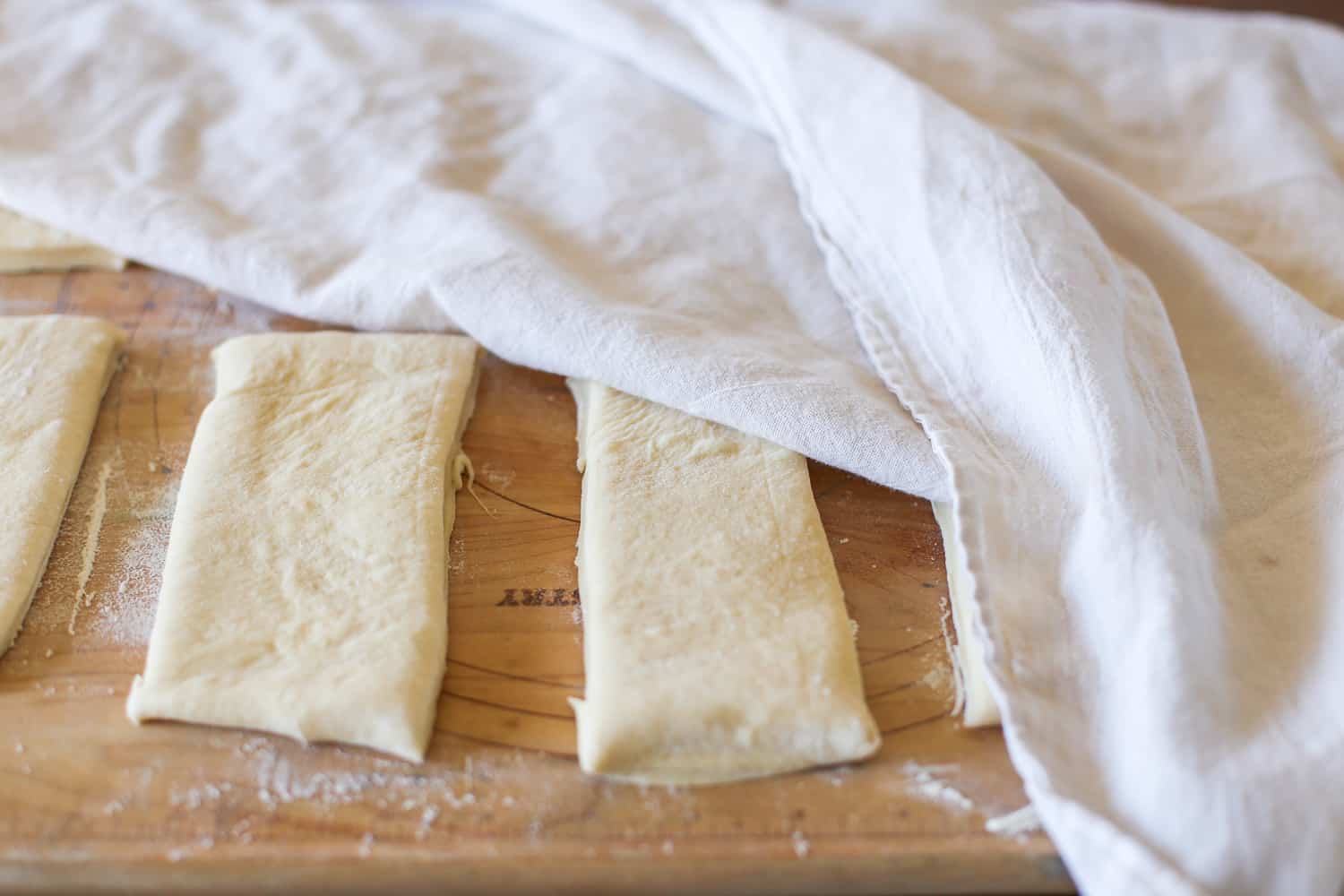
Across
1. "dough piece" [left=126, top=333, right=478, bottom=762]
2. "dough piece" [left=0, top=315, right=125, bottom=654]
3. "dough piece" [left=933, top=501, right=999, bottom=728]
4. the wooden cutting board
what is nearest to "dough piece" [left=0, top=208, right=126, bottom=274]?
"dough piece" [left=0, top=315, right=125, bottom=654]

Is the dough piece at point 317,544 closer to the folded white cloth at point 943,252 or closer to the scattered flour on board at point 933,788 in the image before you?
the folded white cloth at point 943,252

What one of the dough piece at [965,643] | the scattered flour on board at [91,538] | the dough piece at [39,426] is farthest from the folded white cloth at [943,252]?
the scattered flour on board at [91,538]

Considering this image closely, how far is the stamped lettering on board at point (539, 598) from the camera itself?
51.3 inches

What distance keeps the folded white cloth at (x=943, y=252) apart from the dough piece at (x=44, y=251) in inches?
2.1

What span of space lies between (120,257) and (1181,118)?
1.86 m

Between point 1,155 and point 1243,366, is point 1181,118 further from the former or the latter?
point 1,155

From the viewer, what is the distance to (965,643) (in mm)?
1236

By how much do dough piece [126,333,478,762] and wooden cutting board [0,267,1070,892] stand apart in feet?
0.16

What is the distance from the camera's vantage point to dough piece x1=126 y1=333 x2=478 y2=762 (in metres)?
1.13

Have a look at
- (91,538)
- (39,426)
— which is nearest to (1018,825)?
(91,538)

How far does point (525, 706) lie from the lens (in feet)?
3.91

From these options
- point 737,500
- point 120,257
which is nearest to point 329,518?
point 737,500

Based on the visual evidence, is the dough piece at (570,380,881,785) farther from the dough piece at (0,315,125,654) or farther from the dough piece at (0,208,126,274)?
the dough piece at (0,208,126,274)

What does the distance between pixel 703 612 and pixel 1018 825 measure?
Result: 1.26 ft
